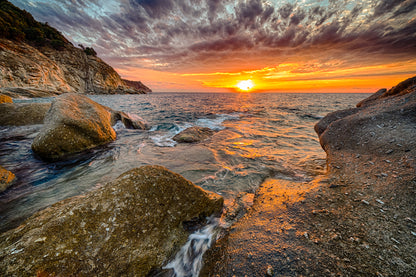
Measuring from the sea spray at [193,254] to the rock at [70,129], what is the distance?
6.63 metres

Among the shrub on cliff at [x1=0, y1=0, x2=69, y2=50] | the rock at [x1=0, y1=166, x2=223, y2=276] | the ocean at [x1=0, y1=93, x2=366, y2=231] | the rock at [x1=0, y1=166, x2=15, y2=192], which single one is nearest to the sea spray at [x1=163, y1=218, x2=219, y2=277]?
the rock at [x1=0, y1=166, x2=223, y2=276]

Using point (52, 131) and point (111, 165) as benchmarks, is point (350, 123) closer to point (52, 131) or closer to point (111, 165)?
point (111, 165)

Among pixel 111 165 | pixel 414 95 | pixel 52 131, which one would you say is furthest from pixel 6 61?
pixel 414 95

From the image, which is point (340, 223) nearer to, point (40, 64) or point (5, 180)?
point (5, 180)

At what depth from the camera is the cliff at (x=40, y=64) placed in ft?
95.2

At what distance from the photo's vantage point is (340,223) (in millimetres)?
2285

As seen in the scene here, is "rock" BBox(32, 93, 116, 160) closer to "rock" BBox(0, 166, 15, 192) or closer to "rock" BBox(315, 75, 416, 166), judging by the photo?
"rock" BBox(0, 166, 15, 192)

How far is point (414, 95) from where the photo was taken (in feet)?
16.0

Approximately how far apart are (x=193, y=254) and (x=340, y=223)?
2270 millimetres

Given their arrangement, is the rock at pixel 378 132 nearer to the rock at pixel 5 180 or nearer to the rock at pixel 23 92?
the rock at pixel 5 180

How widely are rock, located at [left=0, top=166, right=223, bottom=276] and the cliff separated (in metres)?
39.5

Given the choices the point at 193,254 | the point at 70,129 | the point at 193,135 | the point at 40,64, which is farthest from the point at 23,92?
the point at 193,254

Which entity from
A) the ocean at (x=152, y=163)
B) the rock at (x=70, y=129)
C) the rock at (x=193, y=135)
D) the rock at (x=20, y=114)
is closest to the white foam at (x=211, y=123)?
the rock at (x=193, y=135)

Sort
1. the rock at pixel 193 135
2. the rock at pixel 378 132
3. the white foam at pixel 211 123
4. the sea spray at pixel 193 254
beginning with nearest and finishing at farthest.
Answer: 1. the sea spray at pixel 193 254
2. the rock at pixel 378 132
3. the rock at pixel 193 135
4. the white foam at pixel 211 123
